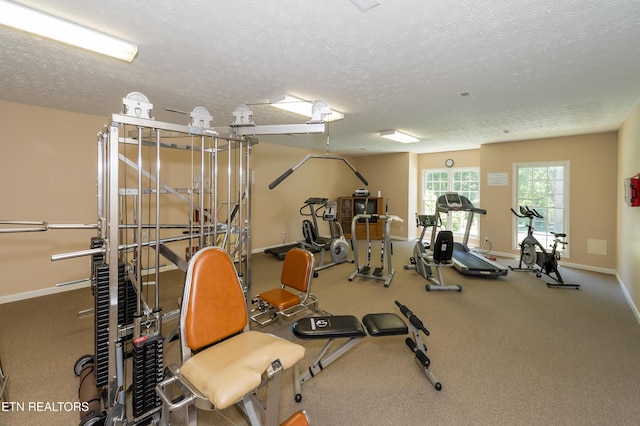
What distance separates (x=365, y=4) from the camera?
1530 millimetres

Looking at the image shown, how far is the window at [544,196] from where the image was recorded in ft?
16.6

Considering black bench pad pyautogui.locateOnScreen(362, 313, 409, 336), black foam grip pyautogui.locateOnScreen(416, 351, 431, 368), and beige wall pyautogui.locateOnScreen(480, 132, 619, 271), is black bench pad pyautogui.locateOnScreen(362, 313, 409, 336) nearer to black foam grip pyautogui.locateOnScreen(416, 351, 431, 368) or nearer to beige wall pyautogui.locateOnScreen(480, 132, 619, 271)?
black foam grip pyautogui.locateOnScreen(416, 351, 431, 368)

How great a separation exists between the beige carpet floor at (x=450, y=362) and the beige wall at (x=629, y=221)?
28 centimetres

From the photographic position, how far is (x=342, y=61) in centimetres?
223

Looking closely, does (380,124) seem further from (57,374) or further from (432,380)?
(57,374)

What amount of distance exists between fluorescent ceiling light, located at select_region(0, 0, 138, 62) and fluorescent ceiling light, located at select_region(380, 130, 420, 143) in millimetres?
3691

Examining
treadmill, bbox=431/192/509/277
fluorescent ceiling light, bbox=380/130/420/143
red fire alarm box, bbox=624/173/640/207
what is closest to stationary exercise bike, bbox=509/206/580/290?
treadmill, bbox=431/192/509/277

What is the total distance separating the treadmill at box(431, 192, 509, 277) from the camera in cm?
435

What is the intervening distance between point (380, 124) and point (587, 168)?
3.63 m

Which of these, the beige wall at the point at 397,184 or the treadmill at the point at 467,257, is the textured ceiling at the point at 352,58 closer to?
the treadmill at the point at 467,257

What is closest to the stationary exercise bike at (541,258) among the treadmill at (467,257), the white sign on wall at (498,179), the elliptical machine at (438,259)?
the treadmill at (467,257)

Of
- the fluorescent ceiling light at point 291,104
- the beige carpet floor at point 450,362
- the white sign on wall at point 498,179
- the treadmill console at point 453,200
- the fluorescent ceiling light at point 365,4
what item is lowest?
the beige carpet floor at point 450,362

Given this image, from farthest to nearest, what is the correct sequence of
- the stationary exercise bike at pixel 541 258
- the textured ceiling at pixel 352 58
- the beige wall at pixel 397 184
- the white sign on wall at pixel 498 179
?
the beige wall at pixel 397 184
the white sign on wall at pixel 498 179
the stationary exercise bike at pixel 541 258
the textured ceiling at pixel 352 58

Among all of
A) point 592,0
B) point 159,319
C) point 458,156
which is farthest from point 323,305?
point 458,156
